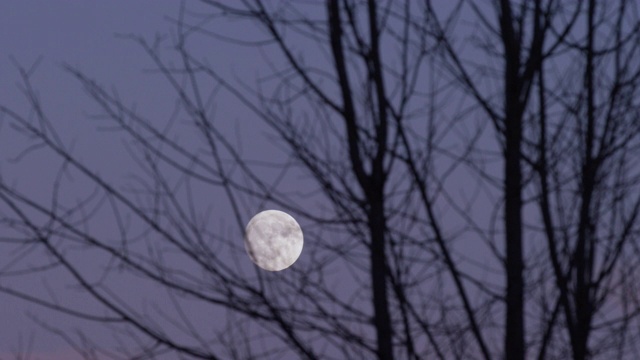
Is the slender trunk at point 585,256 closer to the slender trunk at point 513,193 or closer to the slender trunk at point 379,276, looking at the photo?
the slender trunk at point 513,193

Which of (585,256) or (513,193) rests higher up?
(513,193)

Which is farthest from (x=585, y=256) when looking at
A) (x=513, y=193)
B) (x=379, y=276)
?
(x=379, y=276)

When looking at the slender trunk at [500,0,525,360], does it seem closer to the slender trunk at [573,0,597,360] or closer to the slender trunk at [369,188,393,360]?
the slender trunk at [573,0,597,360]

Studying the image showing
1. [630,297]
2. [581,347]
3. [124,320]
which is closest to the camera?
[124,320]

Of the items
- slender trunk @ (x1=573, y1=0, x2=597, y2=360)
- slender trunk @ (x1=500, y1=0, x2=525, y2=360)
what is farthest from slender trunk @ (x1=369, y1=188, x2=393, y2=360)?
slender trunk @ (x1=573, y1=0, x2=597, y2=360)

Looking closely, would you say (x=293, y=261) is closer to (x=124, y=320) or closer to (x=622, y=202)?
(x=124, y=320)

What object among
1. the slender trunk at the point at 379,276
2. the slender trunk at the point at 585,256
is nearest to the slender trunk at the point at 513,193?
the slender trunk at the point at 585,256

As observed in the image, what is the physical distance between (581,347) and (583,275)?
9.6 inches

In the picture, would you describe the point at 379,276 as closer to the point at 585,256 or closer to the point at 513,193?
the point at 513,193

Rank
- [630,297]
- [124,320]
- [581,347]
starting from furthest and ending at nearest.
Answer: [630,297] → [581,347] → [124,320]

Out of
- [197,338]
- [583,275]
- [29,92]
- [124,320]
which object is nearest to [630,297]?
[583,275]

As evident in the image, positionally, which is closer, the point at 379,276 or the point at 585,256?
the point at 379,276

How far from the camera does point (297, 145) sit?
3.52 m

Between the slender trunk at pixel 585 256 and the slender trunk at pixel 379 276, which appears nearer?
the slender trunk at pixel 379 276
